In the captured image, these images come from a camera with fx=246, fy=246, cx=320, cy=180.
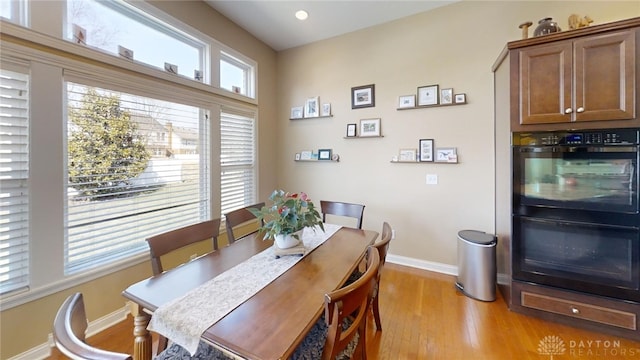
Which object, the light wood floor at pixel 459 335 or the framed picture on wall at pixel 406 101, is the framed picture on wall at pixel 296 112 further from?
the light wood floor at pixel 459 335

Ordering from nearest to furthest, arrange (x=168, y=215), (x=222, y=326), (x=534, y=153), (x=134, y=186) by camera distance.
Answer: (x=222, y=326), (x=534, y=153), (x=134, y=186), (x=168, y=215)

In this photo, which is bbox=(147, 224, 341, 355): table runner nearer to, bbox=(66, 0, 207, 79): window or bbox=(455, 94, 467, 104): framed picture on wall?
bbox=(66, 0, 207, 79): window

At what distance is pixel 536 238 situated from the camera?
209 centimetres

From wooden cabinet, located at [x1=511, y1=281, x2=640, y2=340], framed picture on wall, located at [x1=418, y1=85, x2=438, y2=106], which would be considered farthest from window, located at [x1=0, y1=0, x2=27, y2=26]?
wooden cabinet, located at [x1=511, y1=281, x2=640, y2=340]

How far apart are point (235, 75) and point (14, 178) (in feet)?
7.98

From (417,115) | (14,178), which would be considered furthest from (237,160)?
(417,115)

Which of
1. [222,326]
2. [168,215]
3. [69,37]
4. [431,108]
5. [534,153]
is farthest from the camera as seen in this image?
[431,108]

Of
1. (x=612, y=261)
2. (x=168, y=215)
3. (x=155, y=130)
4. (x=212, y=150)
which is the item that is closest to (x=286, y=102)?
(x=212, y=150)

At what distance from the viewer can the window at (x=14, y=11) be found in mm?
1569

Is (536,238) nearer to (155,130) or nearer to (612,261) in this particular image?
(612,261)

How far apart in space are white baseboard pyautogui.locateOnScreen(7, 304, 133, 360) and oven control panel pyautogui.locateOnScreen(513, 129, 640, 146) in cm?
371

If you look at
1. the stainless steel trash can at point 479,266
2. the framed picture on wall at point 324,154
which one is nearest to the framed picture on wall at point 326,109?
the framed picture on wall at point 324,154

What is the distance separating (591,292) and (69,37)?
4401mm

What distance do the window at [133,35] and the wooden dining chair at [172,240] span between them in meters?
1.67
